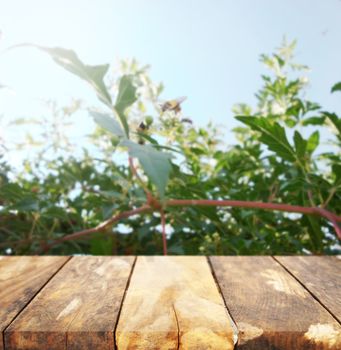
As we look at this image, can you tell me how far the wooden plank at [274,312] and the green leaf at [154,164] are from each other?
0.22 meters

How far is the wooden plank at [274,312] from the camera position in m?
0.58

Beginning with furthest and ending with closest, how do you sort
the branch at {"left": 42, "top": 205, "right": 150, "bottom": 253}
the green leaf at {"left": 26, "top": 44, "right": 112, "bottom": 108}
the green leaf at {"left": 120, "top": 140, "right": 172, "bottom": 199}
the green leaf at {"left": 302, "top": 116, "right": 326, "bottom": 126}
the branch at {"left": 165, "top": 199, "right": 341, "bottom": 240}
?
the green leaf at {"left": 302, "top": 116, "right": 326, "bottom": 126} → the branch at {"left": 42, "top": 205, "right": 150, "bottom": 253} → the branch at {"left": 165, "top": 199, "right": 341, "bottom": 240} → the green leaf at {"left": 26, "top": 44, "right": 112, "bottom": 108} → the green leaf at {"left": 120, "top": 140, "right": 172, "bottom": 199}

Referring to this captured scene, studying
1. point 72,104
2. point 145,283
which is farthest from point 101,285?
point 72,104

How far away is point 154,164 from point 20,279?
0.47 meters

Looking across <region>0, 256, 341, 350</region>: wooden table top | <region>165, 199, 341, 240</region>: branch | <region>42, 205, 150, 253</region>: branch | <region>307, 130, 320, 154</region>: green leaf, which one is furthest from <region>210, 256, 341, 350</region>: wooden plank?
<region>307, 130, 320, 154</region>: green leaf

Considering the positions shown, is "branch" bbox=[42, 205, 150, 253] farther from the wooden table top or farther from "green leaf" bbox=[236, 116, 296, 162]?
"green leaf" bbox=[236, 116, 296, 162]

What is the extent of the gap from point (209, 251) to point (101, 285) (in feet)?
2.23

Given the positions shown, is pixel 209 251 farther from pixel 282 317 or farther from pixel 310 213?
pixel 282 317

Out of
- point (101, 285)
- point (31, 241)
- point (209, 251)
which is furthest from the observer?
point (31, 241)

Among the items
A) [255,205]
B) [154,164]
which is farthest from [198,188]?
[154,164]

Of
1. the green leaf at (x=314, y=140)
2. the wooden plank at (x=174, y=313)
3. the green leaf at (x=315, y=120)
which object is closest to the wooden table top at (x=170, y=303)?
the wooden plank at (x=174, y=313)

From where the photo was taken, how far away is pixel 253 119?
103 cm

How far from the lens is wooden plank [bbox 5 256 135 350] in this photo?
0.58 m

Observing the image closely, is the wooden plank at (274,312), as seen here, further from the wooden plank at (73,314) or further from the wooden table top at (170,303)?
the wooden plank at (73,314)
